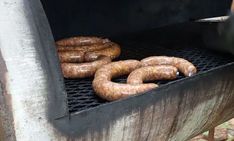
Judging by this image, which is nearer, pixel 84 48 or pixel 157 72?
pixel 157 72

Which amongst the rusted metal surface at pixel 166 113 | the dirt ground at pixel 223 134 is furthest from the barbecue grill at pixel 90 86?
the dirt ground at pixel 223 134

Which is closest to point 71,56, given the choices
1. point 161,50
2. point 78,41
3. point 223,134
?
point 78,41

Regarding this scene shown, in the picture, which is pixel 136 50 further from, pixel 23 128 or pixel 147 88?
pixel 23 128

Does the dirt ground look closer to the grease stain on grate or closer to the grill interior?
the grill interior

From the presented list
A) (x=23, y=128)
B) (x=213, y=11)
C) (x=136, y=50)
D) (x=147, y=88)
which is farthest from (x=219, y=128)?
(x=23, y=128)

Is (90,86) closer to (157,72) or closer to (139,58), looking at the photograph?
(157,72)
